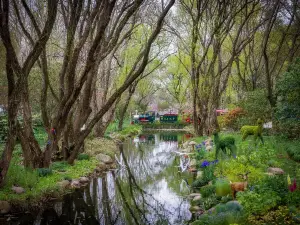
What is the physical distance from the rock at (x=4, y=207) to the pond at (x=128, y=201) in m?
0.29

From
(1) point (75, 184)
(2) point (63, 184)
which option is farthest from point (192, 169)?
(2) point (63, 184)

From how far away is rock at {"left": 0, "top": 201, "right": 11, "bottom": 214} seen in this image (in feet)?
20.8

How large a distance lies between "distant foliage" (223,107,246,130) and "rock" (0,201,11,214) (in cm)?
1209

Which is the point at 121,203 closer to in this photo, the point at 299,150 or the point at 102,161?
the point at 102,161

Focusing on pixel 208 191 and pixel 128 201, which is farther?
pixel 128 201

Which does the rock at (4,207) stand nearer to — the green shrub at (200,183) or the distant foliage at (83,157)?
the green shrub at (200,183)

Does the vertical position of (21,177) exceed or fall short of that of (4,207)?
it exceeds it

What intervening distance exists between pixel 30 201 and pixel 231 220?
14.9 feet

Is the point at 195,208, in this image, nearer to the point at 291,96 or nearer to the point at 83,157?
the point at 291,96

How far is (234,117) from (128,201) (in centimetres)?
1021

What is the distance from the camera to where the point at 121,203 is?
7582 mm

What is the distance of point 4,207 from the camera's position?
6387 millimetres

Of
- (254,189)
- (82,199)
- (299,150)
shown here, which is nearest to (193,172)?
(299,150)

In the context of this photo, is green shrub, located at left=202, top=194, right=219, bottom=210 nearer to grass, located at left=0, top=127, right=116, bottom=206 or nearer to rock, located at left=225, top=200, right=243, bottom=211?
rock, located at left=225, top=200, right=243, bottom=211
